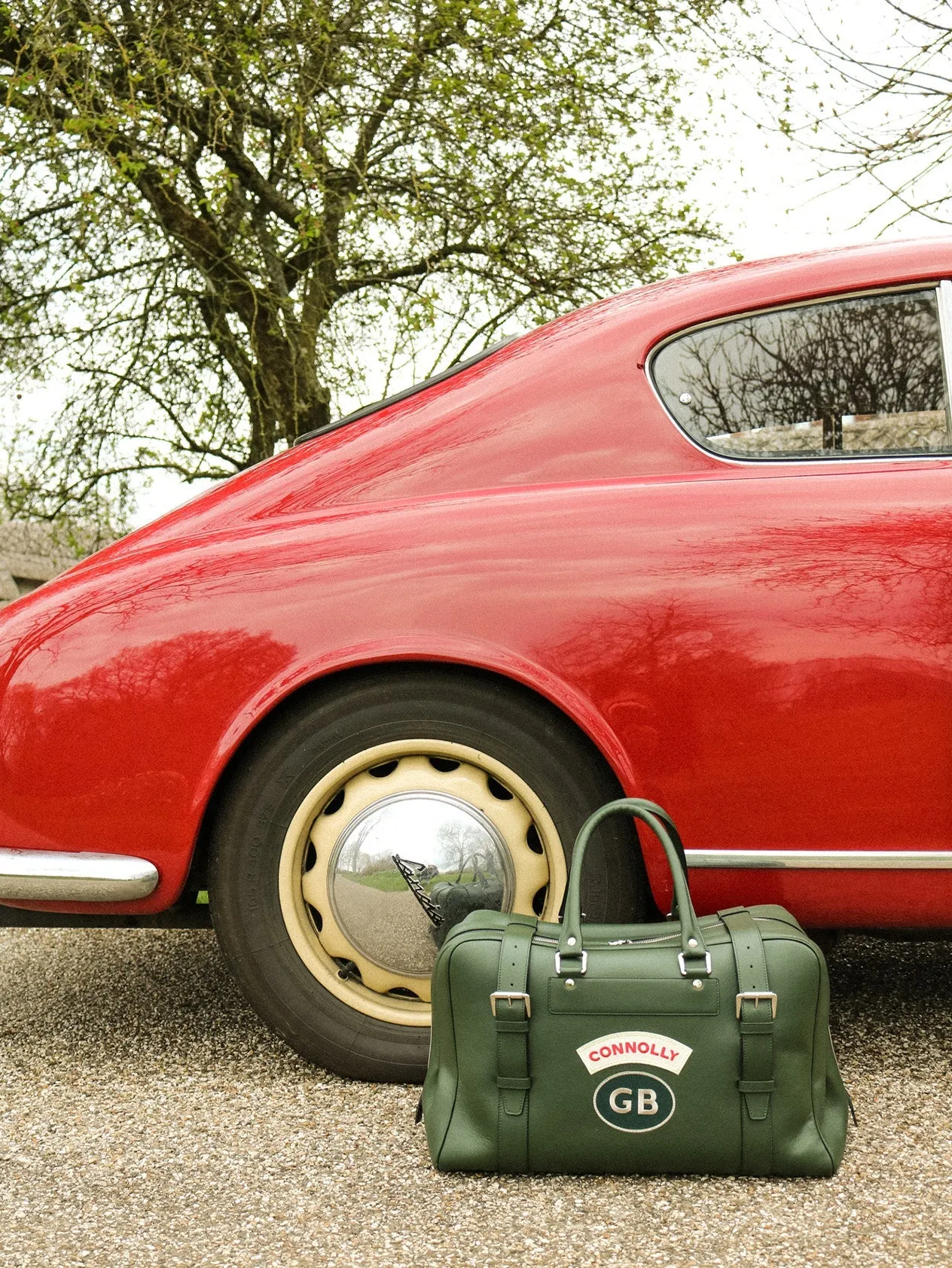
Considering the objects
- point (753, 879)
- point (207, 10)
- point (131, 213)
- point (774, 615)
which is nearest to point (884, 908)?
point (753, 879)

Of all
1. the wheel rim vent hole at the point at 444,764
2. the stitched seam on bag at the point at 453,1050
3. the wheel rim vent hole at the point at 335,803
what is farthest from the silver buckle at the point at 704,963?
the wheel rim vent hole at the point at 335,803

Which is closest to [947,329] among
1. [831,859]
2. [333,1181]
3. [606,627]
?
[606,627]

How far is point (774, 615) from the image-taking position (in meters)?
2.07

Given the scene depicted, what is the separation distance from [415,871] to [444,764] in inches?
7.8

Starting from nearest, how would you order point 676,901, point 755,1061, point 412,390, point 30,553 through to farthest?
point 755,1061 → point 676,901 → point 412,390 → point 30,553

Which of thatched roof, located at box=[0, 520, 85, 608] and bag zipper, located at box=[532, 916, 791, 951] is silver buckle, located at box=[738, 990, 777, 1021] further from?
thatched roof, located at box=[0, 520, 85, 608]

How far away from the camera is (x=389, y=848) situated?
2.12m

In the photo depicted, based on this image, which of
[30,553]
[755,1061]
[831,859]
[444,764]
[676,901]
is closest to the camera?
[755,1061]

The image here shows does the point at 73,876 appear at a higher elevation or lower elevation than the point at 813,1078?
higher

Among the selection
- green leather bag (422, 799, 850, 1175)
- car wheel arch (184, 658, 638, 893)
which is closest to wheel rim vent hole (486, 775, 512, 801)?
car wheel arch (184, 658, 638, 893)

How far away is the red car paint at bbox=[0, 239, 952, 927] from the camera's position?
6.77 ft

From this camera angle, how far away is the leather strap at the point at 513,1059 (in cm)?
175

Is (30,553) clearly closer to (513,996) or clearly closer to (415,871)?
(415,871)

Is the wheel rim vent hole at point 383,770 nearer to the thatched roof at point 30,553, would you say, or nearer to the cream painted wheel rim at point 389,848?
the cream painted wheel rim at point 389,848
